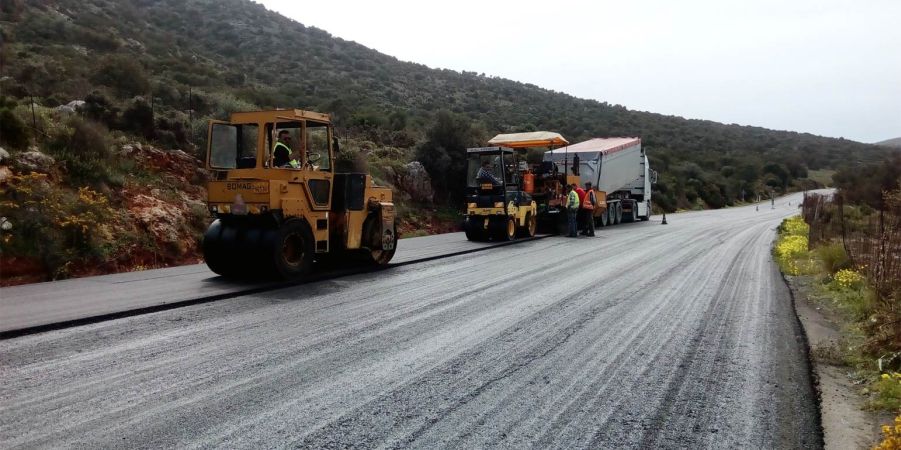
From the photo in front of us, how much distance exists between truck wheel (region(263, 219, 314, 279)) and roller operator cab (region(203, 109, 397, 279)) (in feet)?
0.05

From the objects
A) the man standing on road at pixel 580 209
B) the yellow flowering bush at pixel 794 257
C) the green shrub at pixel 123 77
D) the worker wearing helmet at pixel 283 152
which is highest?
the green shrub at pixel 123 77

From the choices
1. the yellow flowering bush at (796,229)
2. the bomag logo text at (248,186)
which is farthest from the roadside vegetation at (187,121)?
the yellow flowering bush at (796,229)

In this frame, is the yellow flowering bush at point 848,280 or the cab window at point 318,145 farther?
the cab window at point 318,145

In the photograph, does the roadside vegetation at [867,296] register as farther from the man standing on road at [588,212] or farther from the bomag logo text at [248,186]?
the bomag logo text at [248,186]

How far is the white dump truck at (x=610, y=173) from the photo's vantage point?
23.0 metres

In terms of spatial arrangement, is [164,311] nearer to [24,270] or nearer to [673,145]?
[24,270]

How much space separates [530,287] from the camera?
9.28m

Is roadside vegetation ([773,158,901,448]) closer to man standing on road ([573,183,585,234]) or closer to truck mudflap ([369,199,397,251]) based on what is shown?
truck mudflap ([369,199,397,251])

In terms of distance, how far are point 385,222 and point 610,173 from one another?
632 inches

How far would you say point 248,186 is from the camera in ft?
30.7

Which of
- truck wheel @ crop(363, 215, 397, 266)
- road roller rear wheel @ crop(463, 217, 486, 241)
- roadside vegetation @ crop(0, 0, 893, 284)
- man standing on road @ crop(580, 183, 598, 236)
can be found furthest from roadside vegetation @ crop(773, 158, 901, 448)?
roadside vegetation @ crop(0, 0, 893, 284)

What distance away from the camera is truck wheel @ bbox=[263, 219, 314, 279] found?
9281 millimetres

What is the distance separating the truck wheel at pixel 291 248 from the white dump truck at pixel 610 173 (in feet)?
39.3

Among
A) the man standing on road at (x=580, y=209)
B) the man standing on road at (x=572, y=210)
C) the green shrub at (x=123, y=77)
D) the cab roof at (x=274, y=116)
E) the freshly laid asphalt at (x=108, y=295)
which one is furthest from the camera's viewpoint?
the green shrub at (x=123, y=77)
